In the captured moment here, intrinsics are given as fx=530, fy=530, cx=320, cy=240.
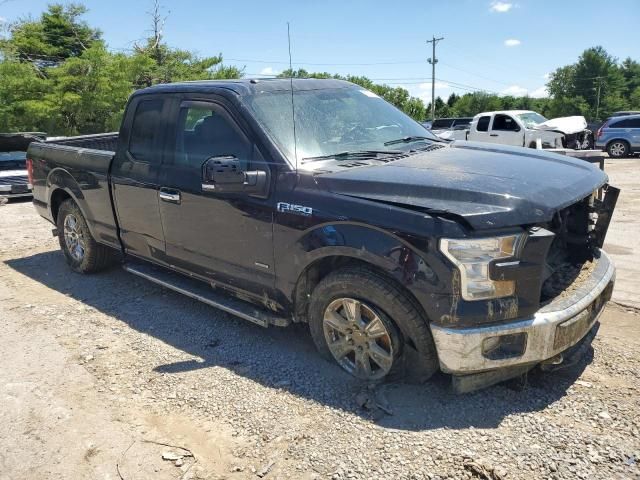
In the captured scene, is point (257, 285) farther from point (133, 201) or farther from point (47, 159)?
point (47, 159)

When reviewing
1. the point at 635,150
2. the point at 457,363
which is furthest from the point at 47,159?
the point at 635,150

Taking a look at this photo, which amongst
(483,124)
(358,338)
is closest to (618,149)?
(483,124)

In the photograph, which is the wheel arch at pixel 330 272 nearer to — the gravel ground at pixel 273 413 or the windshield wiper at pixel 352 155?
the gravel ground at pixel 273 413

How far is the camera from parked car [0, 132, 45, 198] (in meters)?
10.8

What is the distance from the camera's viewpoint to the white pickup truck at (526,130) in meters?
17.4

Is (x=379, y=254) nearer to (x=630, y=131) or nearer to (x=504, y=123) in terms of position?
(x=504, y=123)

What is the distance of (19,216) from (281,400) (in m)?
8.08

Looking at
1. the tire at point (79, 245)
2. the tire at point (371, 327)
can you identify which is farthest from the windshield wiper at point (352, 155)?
the tire at point (79, 245)

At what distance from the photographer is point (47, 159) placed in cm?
591

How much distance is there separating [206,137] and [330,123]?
0.95m

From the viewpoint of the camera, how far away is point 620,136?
1945 centimetres

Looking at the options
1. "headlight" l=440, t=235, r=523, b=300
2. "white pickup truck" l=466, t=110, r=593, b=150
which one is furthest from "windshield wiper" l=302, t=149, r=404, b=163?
"white pickup truck" l=466, t=110, r=593, b=150

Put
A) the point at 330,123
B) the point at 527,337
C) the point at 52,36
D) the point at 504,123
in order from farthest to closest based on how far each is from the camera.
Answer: the point at 52,36 < the point at 504,123 < the point at 330,123 < the point at 527,337

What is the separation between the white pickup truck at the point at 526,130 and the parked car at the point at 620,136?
133cm
